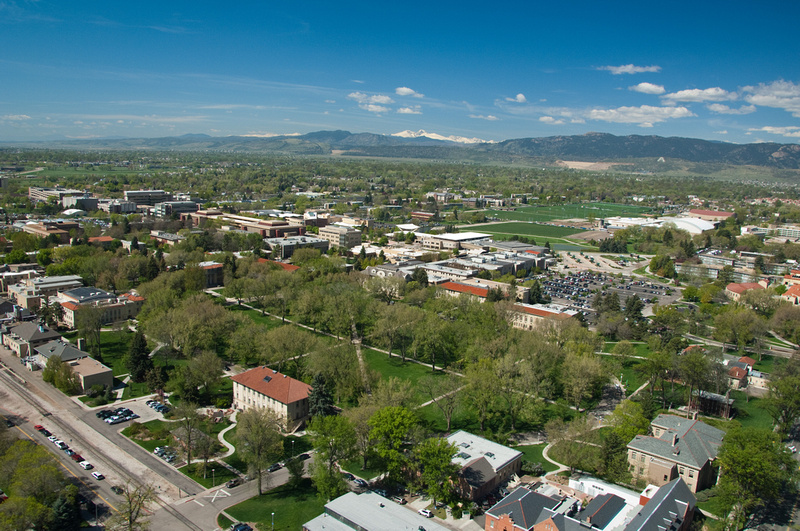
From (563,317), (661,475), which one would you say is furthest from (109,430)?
(563,317)

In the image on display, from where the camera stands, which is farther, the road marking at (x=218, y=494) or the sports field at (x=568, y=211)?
the sports field at (x=568, y=211)

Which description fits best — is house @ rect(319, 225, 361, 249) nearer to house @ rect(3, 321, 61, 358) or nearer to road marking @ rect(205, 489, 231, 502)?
house @ rect(3, 321, 61, 358)

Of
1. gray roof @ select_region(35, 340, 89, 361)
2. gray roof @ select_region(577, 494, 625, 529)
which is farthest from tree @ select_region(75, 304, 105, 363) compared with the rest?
gray roof @ select_region(577, 494, 625, 529)

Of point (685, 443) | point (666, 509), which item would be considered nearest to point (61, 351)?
point (666, 509)

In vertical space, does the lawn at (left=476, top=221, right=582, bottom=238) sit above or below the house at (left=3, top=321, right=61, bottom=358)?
above

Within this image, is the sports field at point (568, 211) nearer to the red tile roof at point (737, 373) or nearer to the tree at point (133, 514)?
the red tile roof at point (737, 373)

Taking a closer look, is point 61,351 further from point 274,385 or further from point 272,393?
point 272,393

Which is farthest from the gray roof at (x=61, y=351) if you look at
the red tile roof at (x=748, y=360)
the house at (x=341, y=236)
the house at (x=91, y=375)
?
the house at (x=341, y=236)
